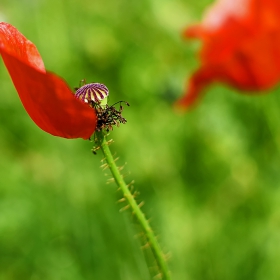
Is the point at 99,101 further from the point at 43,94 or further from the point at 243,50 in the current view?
the point at 243,50

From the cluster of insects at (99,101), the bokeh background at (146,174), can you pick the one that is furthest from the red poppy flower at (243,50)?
the cluster of insects at (99,101)

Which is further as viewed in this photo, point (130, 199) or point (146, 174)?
point (146, 174)

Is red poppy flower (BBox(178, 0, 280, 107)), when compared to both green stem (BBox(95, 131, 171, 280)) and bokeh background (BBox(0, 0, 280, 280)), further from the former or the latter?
green stem (BBox(95, 131, 171, 280))

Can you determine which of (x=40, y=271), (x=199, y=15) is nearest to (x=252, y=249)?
(x=40, y=271)

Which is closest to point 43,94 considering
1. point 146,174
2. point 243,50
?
point 243,50

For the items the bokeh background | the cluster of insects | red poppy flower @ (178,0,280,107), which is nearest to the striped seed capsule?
the cluster of insects

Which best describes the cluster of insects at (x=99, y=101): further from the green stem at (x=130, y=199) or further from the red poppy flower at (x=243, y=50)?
the red poppy flower at (x=243, y=50)
